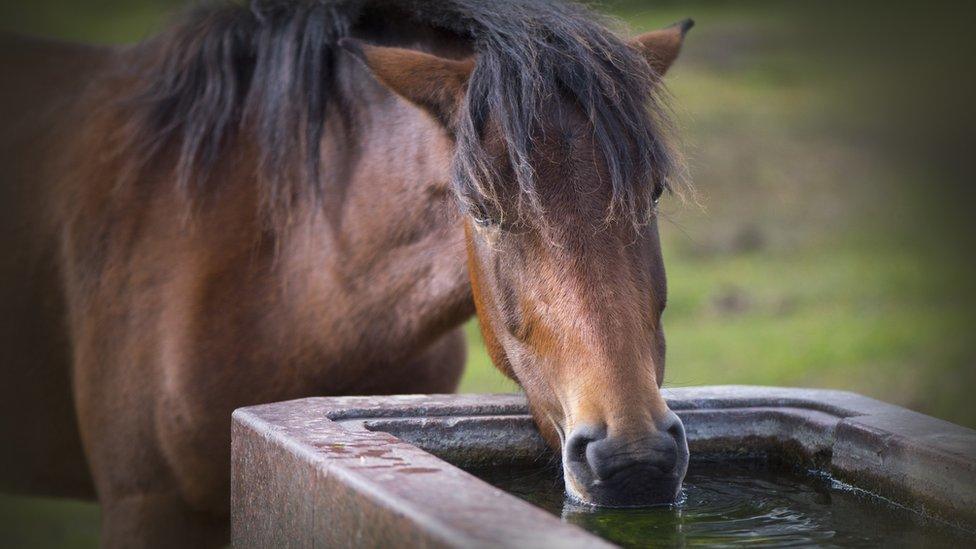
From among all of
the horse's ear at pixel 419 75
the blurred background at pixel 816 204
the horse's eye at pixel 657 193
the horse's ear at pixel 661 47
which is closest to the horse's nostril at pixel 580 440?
the horse's eye at pixel 657 193

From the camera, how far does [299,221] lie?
323 centimetres

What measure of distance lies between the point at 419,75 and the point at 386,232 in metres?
0.52

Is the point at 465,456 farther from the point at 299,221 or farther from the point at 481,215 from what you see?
the point at 299,221

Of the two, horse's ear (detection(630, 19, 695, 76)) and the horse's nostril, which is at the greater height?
horse's ear (detection(630, 19, 695, 76))

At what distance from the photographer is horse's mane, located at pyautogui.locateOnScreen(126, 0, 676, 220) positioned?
252cm

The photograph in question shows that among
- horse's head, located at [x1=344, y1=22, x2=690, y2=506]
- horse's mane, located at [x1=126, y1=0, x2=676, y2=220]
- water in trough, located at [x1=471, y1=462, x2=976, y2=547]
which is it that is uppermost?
horse's mane, located at [x1=126, y1=0, x2=676, y2=220]

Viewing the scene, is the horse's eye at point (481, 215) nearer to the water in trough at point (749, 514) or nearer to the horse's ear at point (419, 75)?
the horse's ear at point (419, 75)

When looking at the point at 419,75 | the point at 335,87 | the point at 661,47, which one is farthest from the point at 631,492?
the point at 335,87

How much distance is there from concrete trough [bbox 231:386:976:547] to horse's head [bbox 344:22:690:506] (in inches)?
9.3

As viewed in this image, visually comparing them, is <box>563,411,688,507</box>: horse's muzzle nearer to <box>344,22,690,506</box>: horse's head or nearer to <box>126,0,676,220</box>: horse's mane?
<box>344,22,690,506</box>: horse's head

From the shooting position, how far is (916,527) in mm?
2236

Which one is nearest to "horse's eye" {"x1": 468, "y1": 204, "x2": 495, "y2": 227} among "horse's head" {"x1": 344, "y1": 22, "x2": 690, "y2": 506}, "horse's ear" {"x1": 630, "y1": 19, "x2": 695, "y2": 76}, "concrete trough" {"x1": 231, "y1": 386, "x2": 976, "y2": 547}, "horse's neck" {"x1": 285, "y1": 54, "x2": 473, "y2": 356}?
"horse's head" {"x1": 344, "y1": 22, "x2": 690, "y2": 506}

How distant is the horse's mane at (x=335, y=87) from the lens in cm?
252

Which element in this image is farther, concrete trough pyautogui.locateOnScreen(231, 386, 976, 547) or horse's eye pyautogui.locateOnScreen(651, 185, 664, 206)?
horse's eye pyautogui.locateOnScreen(651, 185, 664, 206)
